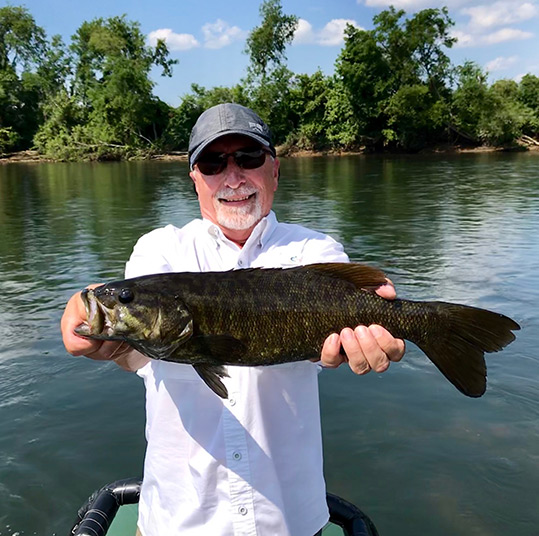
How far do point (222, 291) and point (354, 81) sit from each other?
231 feet

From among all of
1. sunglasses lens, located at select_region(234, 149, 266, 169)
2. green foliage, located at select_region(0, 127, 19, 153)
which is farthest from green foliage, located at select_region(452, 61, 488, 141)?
sunglasses lens, located at select_region(234, 149, 266, 169)

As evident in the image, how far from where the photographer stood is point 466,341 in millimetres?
3068

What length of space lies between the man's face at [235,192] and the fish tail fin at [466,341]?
124 cm

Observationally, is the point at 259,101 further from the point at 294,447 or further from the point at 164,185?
the point at 294,447

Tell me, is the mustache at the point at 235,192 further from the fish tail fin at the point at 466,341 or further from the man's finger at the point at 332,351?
the fish tail fin at the point at 466,341

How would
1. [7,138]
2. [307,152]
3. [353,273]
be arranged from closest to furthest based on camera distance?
1. [353,273]
2. [307,152]
3. [7,138]

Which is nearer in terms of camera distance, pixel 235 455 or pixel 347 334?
pixel 235 455

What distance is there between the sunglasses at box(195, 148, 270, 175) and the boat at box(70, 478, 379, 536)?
8.16 ft

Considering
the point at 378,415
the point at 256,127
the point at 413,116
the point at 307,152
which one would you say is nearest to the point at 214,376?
the point at 256,127

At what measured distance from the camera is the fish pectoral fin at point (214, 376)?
272 cm

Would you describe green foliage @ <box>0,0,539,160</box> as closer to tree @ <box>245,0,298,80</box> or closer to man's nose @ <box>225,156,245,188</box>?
tree @ <box>245,0,298,80</box>

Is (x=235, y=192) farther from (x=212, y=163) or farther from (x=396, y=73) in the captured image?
(x=396, y=73)

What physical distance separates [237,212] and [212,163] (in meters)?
0.39

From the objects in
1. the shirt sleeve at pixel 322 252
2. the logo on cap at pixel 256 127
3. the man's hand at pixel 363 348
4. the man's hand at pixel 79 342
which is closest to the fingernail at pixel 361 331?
the man's hand at pixel 363 348
